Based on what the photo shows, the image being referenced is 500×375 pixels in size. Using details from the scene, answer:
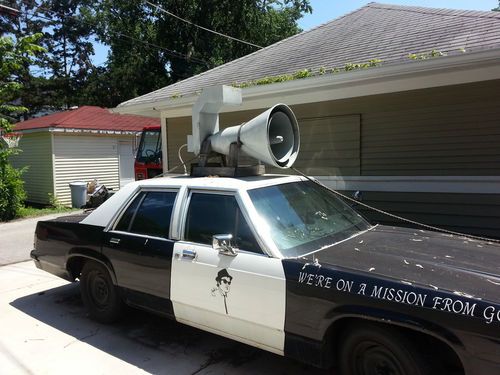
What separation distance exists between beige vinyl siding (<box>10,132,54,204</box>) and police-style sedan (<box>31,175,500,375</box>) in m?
11.2

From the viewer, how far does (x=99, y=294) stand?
4.64 meters

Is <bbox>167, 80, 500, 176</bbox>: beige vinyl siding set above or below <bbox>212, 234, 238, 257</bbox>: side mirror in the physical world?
above

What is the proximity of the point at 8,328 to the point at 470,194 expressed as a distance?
19.2ft

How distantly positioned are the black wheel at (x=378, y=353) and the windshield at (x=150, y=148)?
10061 millimetres

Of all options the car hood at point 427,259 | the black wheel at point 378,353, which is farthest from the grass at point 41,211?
the black wheel at point 378,353

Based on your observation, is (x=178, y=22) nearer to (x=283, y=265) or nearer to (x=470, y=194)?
(x=470, y=194)

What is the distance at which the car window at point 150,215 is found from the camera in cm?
403

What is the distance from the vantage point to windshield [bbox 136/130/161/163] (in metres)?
12.5

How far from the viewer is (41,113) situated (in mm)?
32969

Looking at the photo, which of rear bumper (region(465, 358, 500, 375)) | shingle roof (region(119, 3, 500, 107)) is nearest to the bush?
shingle roof (region(119, 3, 500, 107))

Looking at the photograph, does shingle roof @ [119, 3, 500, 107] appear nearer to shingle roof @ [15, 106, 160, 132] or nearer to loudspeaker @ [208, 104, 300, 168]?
loudspeaker @ [208, 104, 300, 168]

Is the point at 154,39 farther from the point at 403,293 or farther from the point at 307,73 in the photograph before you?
the point at 403,293

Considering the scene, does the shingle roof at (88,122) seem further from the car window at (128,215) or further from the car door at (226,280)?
the car door at (226,280)

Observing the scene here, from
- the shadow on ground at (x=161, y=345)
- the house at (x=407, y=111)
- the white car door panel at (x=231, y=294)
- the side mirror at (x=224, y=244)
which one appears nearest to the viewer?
the white car door panel at (x=231, y=294)
